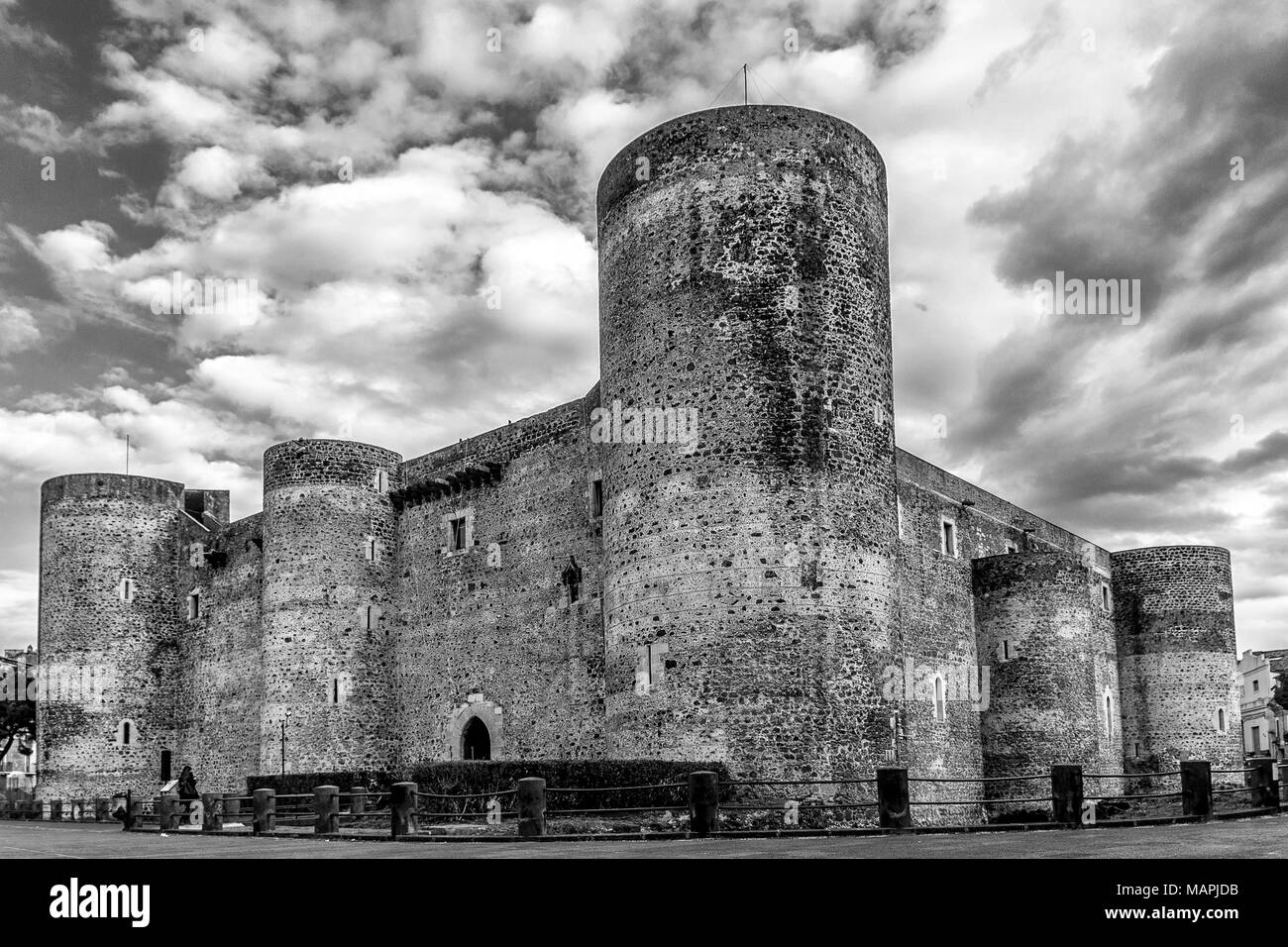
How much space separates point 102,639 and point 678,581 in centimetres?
2542

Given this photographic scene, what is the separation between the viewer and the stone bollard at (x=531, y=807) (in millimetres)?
17453

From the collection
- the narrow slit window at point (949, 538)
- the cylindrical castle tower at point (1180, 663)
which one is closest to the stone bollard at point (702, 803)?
the narrow slit window at point (949, 538)

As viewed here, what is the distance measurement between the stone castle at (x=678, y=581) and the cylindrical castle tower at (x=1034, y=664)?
0.26ft

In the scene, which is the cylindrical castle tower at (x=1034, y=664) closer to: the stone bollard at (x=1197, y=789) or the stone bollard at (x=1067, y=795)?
the stone bollard at (x=1197, y=789)

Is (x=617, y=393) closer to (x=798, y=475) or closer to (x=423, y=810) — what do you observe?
(x=798, y=475)

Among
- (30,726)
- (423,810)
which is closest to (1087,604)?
(423,810)

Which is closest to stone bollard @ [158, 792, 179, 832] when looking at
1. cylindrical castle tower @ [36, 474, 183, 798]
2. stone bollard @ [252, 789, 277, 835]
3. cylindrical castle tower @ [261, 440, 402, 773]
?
stone bollard @ [252, 789, 277, 835]

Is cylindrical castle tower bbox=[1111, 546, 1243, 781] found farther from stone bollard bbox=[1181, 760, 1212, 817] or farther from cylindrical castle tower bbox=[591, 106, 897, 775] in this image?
stone bollard bbox=[1181, 760, 1212, 817]

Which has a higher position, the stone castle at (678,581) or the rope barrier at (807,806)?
the stone castle at (678,581)

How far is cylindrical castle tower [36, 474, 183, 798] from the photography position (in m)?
39.2

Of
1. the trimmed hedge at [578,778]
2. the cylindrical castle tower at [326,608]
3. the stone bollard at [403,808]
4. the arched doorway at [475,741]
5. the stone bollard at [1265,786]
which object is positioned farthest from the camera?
the cylindrical castle tower at [326,608]

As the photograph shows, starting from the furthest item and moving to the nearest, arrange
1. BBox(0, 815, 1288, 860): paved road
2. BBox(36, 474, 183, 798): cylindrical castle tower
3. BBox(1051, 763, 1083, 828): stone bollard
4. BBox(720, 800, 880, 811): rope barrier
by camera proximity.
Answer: BBox(36, 474, 183, 798): cylindrical castle tower, BBox(720, 800, 880, 811): rope barrier, BBox(1051, 763, 1083, 828): stone bollard, BBox(0, 815, 1288, 860): paved road

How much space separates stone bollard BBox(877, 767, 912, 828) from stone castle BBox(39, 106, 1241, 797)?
273 cm

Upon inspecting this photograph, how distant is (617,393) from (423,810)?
796cm
